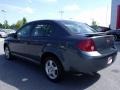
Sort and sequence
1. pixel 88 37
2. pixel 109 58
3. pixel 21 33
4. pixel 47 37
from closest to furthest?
pixel 88 37
pixel 109 58
pixel 47 37
pixel 21 33

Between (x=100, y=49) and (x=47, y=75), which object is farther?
(x=47, y=75)

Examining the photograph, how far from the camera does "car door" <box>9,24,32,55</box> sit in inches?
245

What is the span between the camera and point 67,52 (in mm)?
4660

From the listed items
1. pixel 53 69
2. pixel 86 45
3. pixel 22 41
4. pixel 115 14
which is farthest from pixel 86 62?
pixel 115 14

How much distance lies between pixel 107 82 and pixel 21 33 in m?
3.31

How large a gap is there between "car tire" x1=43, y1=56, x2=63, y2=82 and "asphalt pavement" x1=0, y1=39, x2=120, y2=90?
146mm

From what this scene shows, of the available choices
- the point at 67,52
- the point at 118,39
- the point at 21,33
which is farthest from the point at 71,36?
the point at 118,39

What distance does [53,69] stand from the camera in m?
5.15

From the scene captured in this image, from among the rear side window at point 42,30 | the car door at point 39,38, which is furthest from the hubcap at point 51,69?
the rear side window at point 42,30

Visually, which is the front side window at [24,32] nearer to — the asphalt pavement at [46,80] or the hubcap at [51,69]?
the asphalt pavement at [46,80]

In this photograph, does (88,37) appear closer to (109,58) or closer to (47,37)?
(109,58)

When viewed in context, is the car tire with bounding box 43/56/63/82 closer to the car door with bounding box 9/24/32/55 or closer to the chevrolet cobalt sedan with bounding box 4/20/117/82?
the chevrolet cobalt sedan with bounding box 4/20/117/82

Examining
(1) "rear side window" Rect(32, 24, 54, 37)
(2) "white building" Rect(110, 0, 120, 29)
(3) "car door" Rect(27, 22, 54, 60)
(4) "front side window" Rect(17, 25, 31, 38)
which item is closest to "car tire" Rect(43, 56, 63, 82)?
(3) "car door" Rect(27, 22, 54, 60)

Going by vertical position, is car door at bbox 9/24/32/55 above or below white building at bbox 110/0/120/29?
below
